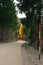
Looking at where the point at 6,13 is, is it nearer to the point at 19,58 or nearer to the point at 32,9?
the point at 32,9

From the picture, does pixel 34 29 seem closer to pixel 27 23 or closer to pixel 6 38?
pixel 27 23

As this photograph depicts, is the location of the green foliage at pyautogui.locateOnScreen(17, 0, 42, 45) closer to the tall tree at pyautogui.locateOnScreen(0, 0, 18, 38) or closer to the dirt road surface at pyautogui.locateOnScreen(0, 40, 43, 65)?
the dirt road surface at pyautogui.locateOnScreen(0, 40, 43, 65)

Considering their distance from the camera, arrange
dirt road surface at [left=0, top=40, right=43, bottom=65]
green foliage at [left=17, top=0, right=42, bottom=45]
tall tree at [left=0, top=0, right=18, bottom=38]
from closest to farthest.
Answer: dirt road surface at [left=0, top=40, right=43, bottom=65]
green foliage at [left=17, top=0, right=42, bottom=45]
tall tree at [left=0, top=0, right=18, bottom=38]

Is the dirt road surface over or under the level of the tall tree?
under

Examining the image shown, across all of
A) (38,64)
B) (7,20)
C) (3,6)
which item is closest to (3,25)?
(7,20)

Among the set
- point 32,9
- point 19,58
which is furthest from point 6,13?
point 19,58

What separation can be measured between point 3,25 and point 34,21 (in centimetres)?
2439

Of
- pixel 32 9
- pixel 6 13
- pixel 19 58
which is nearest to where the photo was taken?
pixel 19 58

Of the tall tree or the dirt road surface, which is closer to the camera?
the dirt road surface

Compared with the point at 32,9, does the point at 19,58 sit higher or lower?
lower

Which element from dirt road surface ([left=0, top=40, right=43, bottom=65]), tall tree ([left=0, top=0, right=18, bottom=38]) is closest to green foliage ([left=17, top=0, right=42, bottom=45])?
dirt road surface ([left=0, top=40, right=43, bottom=65])

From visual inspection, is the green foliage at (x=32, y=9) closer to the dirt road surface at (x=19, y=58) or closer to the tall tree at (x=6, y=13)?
the dirt road surface at (x=19, y=58)

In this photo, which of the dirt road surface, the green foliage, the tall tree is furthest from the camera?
the tall tree

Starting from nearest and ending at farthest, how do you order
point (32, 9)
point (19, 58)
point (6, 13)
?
1. point (19, 58)
2. point (32, 9)
3. point (6, 13)
